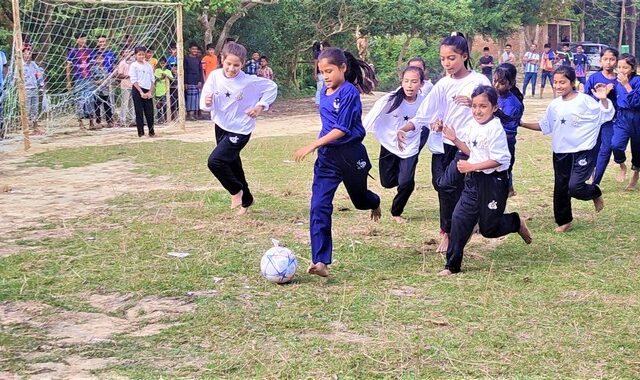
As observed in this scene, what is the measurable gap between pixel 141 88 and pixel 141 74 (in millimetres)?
232

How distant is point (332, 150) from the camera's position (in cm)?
564

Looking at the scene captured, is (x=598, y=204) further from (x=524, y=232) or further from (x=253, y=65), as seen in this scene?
(x=253, y=65)

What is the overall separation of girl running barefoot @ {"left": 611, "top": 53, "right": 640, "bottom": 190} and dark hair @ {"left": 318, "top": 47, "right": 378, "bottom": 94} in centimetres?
359

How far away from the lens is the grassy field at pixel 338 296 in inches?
156

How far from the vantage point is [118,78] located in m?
15.7

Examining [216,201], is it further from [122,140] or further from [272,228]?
[122,140]

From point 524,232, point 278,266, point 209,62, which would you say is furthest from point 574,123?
point 209,62

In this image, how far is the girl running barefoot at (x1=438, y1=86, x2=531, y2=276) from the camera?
5473mm

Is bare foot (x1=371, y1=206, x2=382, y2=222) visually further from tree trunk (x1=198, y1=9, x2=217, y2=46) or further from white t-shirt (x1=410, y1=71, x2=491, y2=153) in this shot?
tree trunk (x1=198, y1=9, x2=217, y2=46)

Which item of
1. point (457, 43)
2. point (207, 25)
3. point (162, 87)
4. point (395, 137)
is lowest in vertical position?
point (162, 87)

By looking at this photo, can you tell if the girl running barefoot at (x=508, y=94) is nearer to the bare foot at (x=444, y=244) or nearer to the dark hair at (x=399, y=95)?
the dark hair at (x=399, y=95)

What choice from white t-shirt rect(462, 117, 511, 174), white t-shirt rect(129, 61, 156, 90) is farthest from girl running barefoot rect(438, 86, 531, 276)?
white t-shirt rect(129, 61, 156, 90)

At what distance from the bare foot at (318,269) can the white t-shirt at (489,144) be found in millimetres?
1191

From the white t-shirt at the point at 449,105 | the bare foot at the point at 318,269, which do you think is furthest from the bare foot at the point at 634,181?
the bare foot at the point at 318,269
